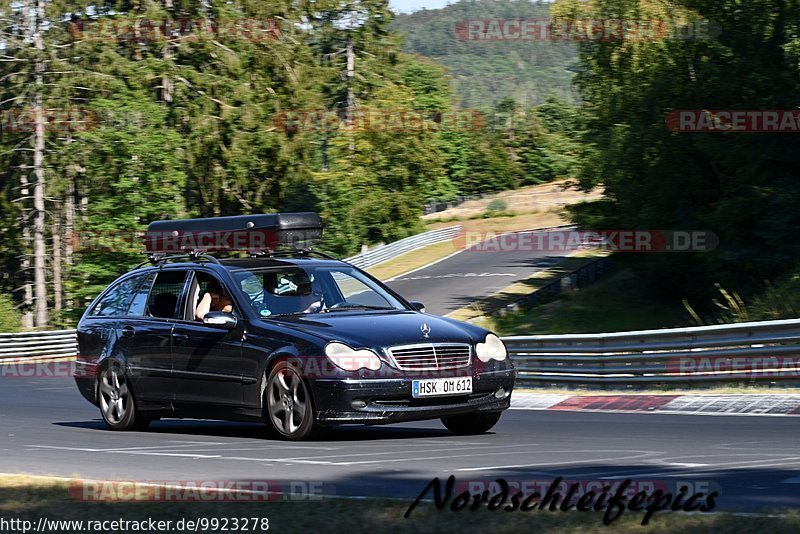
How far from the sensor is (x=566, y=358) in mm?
18094

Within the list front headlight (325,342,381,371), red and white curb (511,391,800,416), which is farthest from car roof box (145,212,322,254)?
red and white curb (511,391,800,416)

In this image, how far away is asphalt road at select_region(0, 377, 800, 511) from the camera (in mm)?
7672

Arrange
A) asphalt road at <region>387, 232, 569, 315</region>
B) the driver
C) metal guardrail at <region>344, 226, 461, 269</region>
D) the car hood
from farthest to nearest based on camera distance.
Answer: metal guardrail at <region>344, 226, 461, 269</region>, asphalt road at <region>387, 232, 569, 315</region>, the driver, the car hood

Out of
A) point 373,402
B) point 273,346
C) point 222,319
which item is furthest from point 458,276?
point 373,402

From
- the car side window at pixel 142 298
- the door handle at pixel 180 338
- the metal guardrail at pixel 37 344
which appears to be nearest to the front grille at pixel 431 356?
the door handle at pixel 180 338

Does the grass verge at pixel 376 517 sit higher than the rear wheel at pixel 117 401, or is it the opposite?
the grass verge at pixel 376 517

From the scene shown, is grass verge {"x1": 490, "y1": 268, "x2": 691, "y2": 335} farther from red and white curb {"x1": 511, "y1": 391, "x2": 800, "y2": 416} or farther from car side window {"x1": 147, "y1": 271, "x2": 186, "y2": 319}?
car side window {"x1": 147, "y1": 271, "x2": 186, "y2": 319}

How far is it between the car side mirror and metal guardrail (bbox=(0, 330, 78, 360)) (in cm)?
2717

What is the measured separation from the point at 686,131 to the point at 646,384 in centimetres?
2282

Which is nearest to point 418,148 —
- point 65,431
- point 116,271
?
point 116,271

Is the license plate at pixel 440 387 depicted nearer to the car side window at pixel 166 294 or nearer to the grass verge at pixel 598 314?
the car side window at pixel 166 294

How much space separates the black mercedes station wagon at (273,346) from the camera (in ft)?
34.4

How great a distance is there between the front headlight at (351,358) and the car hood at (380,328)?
0.06m

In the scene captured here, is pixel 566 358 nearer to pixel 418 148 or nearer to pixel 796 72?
pixel 796 72
